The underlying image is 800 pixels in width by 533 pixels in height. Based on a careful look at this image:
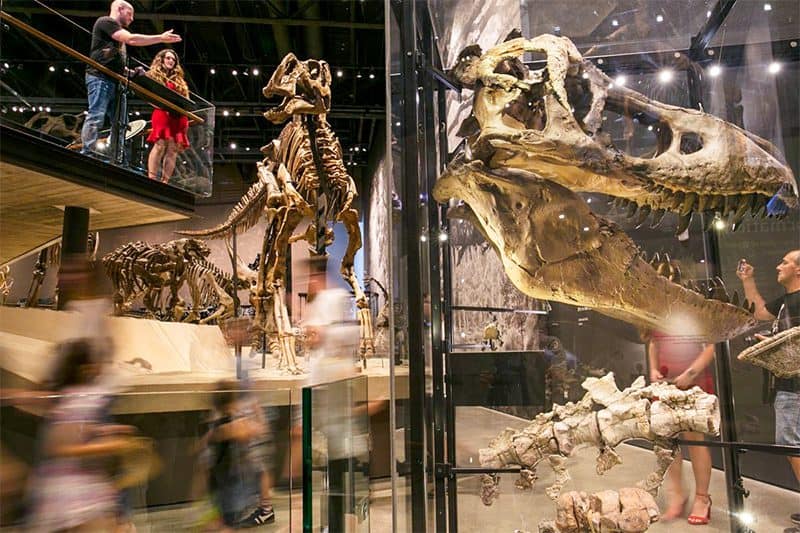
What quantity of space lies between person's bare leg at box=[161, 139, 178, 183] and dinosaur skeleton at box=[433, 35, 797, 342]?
4.67 metres

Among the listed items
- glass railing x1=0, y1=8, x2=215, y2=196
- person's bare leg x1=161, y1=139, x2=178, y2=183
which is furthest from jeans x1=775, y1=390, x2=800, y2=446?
person's bare leg x1=161, y1=139, x2=178, y2=183

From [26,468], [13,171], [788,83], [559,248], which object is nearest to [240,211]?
[13,171]

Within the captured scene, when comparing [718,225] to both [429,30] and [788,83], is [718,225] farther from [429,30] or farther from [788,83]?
[429,30]

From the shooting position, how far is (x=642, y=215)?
160 centimetres

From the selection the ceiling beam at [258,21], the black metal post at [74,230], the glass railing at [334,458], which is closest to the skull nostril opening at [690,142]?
the glass railing at [334,458]

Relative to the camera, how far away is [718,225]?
1.56m

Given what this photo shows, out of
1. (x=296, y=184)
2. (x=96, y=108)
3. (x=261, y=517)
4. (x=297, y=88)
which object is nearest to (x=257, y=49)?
(x=297, y=88)

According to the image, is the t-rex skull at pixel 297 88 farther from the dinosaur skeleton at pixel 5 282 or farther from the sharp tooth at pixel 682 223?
the sharp tooth at pixel 682 223

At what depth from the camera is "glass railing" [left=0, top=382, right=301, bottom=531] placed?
1.91 metres

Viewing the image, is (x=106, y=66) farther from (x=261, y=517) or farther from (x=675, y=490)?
(x=675, y=490)

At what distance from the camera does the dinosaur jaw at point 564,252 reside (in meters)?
1.58

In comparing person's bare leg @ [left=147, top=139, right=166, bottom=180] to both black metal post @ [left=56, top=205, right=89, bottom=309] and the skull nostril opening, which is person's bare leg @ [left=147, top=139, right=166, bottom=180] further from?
the skull nostril opening

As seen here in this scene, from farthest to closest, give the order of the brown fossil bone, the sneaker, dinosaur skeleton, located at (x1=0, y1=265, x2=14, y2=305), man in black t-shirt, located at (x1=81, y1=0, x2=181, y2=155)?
man in black t-shirt, located at (x1=81, y1=0, x2=181, y2=155)
dinosaur skeleton, located at (x1=0, y1=265, x2=14, y2=305)
the sneaker
the brown fossil bone

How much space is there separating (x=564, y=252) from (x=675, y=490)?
75 centimetres
